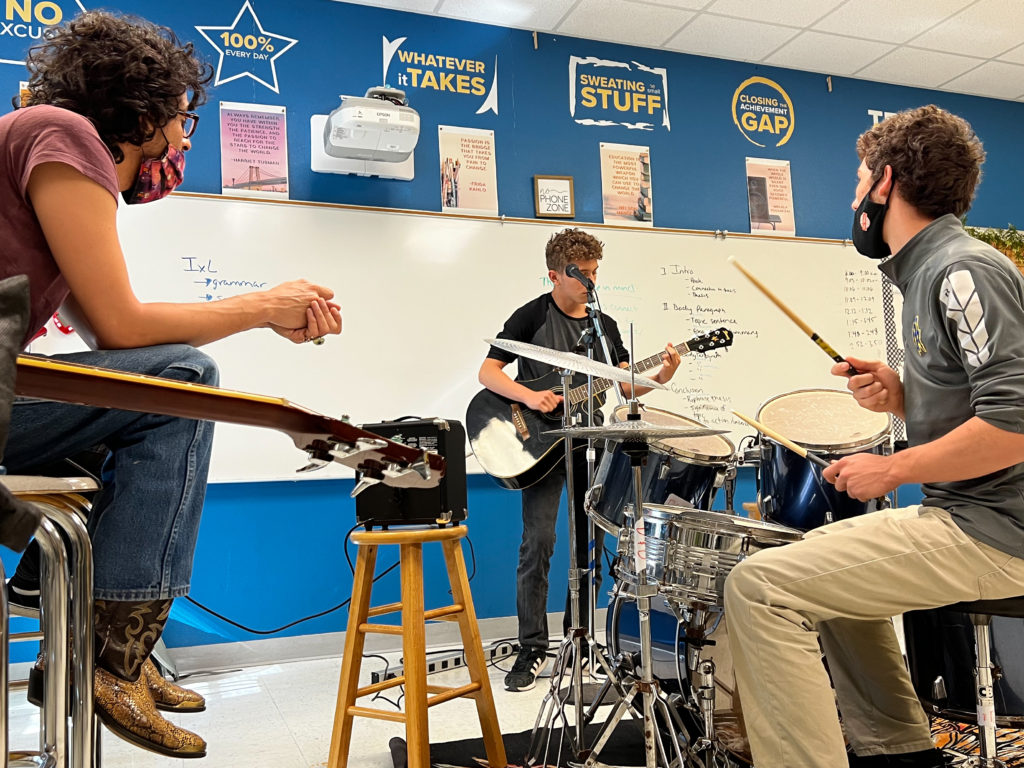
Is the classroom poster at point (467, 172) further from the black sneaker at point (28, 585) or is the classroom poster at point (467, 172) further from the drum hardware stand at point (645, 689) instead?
the black sneaker at point (28, 585)

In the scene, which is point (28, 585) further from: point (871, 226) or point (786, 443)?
point (871, 226)

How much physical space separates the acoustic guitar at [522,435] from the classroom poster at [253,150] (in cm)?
145

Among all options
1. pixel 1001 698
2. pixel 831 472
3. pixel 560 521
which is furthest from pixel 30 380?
pixel 560 521

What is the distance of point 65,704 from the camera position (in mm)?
993

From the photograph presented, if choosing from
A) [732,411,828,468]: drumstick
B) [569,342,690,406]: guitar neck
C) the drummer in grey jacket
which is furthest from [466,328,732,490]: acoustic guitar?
the drummer in grey jacket

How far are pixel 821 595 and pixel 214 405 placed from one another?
4.05 feet

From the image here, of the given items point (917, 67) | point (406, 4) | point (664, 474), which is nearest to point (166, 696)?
point (664, 474)

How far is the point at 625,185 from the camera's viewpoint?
14.3ft

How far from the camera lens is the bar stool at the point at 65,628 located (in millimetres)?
989

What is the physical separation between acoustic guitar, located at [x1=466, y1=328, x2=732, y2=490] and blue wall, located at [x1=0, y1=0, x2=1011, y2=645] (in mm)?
762

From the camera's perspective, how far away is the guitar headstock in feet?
9.42

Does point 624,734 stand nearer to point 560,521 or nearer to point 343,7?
point 560,521

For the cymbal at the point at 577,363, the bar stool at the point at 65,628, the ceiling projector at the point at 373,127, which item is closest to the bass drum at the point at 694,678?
the cymbal at the point at 577,363

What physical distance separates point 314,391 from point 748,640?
252 centimetres
